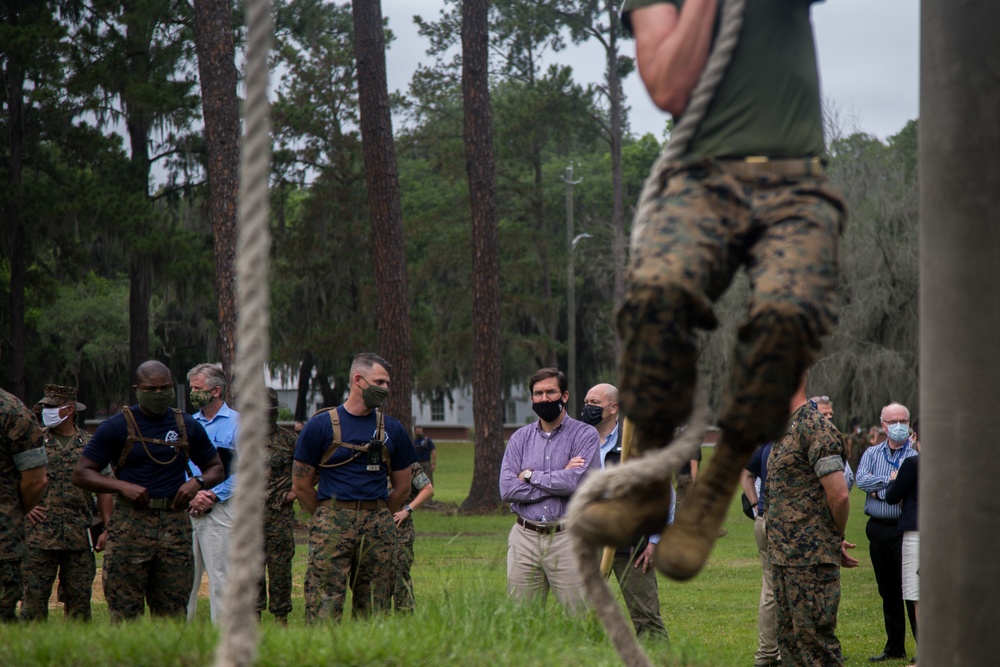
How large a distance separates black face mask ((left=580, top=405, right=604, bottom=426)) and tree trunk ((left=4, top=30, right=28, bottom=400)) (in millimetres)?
18467

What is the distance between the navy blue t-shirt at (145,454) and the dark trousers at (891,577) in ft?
19.0

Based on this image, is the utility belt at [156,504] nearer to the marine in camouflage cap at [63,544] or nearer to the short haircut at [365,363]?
the short haircut at [365,363]

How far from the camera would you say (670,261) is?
287 centimetres

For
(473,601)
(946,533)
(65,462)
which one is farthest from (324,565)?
(946,533)

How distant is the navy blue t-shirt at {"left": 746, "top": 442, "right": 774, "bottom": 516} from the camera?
331 inches

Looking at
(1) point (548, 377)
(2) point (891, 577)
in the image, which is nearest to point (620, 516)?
(1) point (548, 377)

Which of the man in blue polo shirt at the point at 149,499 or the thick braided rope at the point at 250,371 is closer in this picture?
the thick braided rope at the point at 250,371

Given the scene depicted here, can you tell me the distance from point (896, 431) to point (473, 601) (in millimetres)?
5481

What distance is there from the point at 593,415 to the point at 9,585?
13.7 ft

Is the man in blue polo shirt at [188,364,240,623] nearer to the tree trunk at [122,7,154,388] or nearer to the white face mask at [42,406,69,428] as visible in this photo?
the white face mask at [42,406,69,428]

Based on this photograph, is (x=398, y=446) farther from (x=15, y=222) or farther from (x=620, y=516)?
(x=15, y=222)

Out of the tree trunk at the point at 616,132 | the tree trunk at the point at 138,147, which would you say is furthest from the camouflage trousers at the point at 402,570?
the tree trunk at the point at 616,132

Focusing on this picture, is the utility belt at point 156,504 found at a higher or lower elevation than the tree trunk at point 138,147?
lower

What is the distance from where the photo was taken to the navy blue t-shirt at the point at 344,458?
7.96 m
